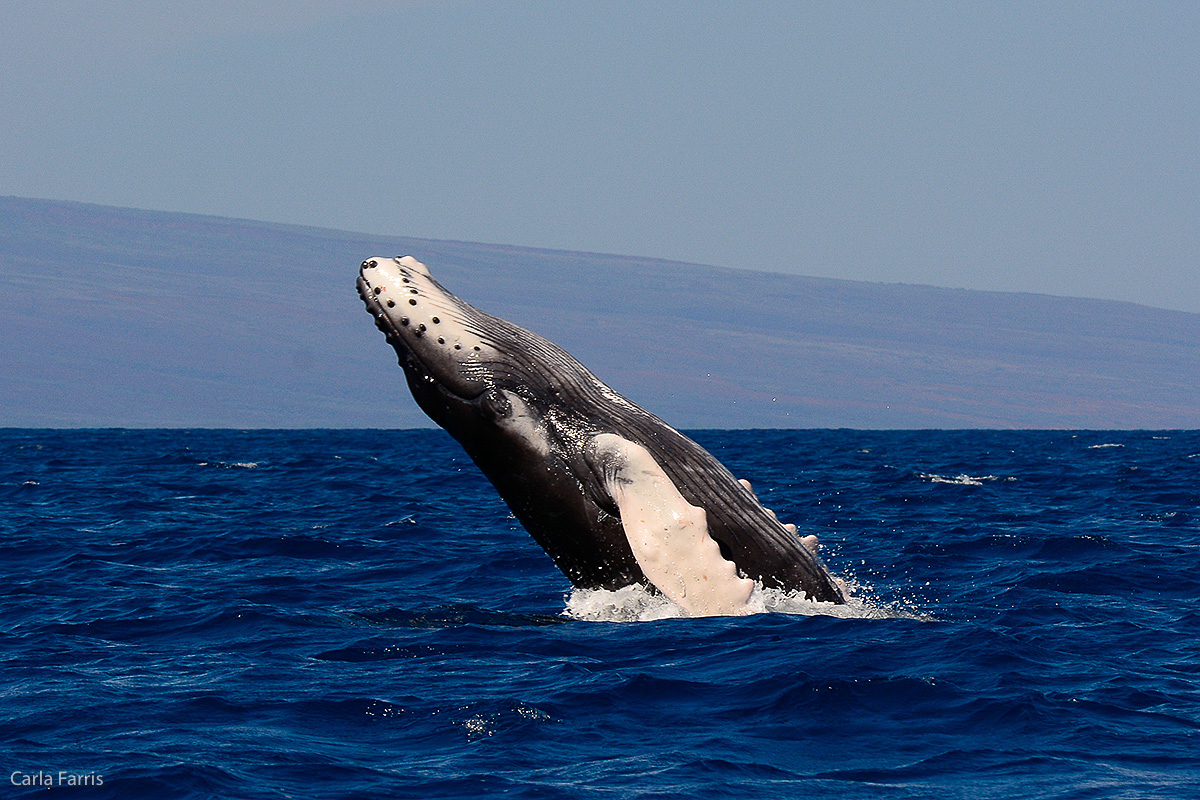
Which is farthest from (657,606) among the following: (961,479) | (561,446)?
(961,479)

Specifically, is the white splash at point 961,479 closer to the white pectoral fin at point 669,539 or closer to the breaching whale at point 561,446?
the breaching whale at point 561,446

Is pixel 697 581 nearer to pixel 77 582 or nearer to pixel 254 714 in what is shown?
pixel 254 714

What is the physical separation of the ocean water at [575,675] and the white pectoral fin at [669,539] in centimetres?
42

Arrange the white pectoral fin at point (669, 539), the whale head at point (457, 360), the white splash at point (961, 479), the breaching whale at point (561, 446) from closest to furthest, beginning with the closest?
the white pectoral fin at point (669, 539), the breaching whale at point (561, 446), the whale head at point (457, 360), the white splash at point (961, 479)

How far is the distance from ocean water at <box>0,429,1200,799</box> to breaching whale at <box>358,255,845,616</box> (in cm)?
50

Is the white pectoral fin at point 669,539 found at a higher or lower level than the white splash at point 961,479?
lower

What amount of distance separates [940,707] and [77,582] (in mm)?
11236

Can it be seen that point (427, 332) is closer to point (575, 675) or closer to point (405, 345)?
point (405, 345)

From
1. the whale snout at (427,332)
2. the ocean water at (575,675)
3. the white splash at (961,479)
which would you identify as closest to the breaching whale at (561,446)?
the whale snout at (427,332)

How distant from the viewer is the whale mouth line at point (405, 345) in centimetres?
1166

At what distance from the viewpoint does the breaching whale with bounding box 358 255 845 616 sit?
1138 centimetres

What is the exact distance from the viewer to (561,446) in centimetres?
1153

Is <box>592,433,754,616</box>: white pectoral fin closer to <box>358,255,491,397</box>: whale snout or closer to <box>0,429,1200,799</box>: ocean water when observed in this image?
<box>0,429,1200,799</box>: ocean water

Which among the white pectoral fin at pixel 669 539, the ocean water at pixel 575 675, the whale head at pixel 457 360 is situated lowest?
the ocean water at pixel 575 675
